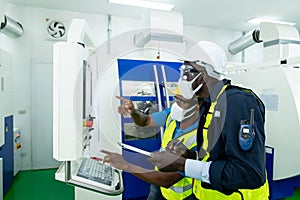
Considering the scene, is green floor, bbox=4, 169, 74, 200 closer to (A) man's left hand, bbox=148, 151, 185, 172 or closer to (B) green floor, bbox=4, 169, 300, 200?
(B) green floor, bbox=4, 169, 300, 200

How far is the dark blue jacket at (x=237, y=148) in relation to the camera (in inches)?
40.0

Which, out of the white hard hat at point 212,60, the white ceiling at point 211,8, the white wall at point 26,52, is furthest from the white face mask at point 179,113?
the white wall at point 26,52

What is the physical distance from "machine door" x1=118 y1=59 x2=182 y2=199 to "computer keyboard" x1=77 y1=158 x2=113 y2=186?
1044 millimetres

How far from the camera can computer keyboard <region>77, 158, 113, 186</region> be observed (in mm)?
1211

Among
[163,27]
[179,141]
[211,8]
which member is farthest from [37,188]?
[211,8]

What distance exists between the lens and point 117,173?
1406 millimetres

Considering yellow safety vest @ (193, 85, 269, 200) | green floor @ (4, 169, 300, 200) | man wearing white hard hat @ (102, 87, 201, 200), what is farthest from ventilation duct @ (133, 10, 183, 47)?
green floor @ (4, 169, 300, 200)

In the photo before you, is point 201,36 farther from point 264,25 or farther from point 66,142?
point 66,142

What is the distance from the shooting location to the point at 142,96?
2.57 meters

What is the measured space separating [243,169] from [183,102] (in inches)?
28.5

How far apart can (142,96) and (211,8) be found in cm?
274

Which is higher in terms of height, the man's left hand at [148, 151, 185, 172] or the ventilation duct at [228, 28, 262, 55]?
the ventilation duct at [228, 28, 262, 55]

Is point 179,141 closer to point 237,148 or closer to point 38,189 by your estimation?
point 237,148

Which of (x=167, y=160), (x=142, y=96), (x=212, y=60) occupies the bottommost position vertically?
(x=167, y=160)
